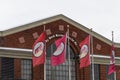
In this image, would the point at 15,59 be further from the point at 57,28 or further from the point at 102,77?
the point at 102,77

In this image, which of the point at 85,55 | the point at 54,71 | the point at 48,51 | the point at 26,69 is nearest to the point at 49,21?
the point at 48,51

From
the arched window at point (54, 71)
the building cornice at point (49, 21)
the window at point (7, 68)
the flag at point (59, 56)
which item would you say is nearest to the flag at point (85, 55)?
the flag at point (59, 56)

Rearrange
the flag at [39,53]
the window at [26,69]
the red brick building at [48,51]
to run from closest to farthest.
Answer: the flag at [39,53] < the red brick building at [48,51] < the window at [26,69]

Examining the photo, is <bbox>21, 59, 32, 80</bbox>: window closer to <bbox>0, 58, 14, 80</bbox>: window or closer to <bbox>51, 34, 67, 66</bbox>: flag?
<bbox>0, 58, 14, 80</bbox>: window

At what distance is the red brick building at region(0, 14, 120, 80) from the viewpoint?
47250 millimetres

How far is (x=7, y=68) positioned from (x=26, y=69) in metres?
2.36

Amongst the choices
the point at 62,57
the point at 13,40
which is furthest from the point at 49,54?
the point at 62,57

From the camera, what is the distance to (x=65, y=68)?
50.9 meters

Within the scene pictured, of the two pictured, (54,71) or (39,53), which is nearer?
(39,53)

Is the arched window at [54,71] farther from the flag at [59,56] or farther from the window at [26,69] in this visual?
the flag at [59,56]

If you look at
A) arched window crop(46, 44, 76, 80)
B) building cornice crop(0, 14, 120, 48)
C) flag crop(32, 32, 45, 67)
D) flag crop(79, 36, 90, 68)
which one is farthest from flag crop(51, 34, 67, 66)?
arched window crop(46, 44, 76, 80)

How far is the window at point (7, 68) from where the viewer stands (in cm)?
4681

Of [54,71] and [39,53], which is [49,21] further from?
[39,53]

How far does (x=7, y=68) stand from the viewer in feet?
155
